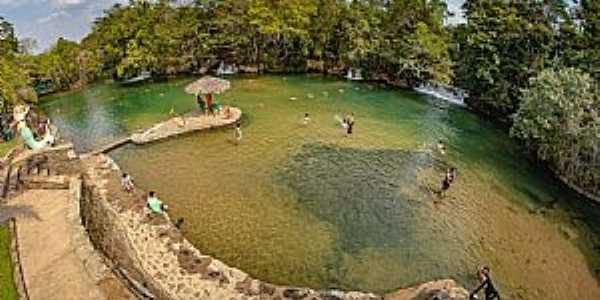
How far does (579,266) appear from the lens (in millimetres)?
18766

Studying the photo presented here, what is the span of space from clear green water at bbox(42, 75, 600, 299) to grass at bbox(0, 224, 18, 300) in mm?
6660

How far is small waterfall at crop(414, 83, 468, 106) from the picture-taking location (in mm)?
39338

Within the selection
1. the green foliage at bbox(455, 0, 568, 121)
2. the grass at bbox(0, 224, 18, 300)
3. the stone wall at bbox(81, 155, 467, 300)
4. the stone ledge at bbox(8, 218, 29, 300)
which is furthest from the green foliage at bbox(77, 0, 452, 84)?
the grass at bbox(0, 224, 18, 300)

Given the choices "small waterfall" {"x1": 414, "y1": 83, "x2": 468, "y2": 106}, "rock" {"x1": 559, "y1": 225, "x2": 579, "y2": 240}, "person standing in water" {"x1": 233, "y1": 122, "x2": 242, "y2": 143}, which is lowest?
"rock" {"x1": 559, "y1": 225, "x2": 579, "y2": 240}

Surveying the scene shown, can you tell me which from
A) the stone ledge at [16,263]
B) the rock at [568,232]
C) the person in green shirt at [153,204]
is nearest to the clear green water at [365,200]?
the rock at [568,232]

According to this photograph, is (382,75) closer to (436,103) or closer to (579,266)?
(436,103)

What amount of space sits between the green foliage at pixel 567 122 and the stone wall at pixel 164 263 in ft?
42.3

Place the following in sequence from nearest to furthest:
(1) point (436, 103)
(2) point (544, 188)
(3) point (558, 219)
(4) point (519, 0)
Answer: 1. (3) point (558, 219)
2. (2) point (544, 188)
3. (4) point (519, 0)
4. (1) point (436, 103)

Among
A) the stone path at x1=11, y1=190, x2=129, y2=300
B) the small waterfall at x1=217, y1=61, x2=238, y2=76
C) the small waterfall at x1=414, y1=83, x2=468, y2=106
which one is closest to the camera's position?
the stone path at x1=11, y1=190, x2=129, y2=300

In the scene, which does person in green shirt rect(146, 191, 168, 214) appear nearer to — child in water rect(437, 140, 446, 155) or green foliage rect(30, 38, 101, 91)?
child in water rect(437, 140, 446, 155)

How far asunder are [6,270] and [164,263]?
499 cm

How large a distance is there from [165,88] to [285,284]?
28993 millimetres

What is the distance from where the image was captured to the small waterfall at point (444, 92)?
39338mm

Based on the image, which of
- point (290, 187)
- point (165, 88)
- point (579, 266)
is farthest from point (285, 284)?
point (165, 88)
